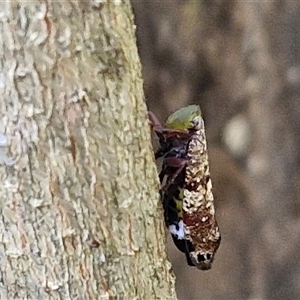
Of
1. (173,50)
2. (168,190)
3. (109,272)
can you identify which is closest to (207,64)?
(173,50)

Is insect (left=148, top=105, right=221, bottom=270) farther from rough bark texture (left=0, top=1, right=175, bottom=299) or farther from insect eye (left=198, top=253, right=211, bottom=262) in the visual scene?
rough bark texture (left=0, top=1, right=175, bottom=299)

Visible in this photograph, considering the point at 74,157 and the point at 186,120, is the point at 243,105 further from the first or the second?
the point at 74,157

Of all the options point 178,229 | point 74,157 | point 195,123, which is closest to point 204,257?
point 178,229

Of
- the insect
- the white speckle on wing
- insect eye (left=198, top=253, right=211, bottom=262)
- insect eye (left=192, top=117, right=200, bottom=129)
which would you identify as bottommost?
insect eye (left=198, top=253, right=211, bottom=262)

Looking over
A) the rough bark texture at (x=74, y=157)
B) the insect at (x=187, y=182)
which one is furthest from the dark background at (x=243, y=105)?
the rough bark texture at (x=74, y=157)

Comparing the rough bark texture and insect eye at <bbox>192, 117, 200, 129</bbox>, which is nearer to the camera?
the rough bark texture

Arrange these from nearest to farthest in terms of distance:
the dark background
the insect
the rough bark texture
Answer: the rough bark texture < the insect < the dark background

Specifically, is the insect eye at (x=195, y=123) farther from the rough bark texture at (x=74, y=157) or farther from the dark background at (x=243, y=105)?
the dark background at (x=243, y=105)

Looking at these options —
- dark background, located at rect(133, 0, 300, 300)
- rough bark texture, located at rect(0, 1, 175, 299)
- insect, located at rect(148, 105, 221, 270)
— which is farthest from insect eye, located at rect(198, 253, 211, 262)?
dark background, located at rect(133, 0, 300, 300)
